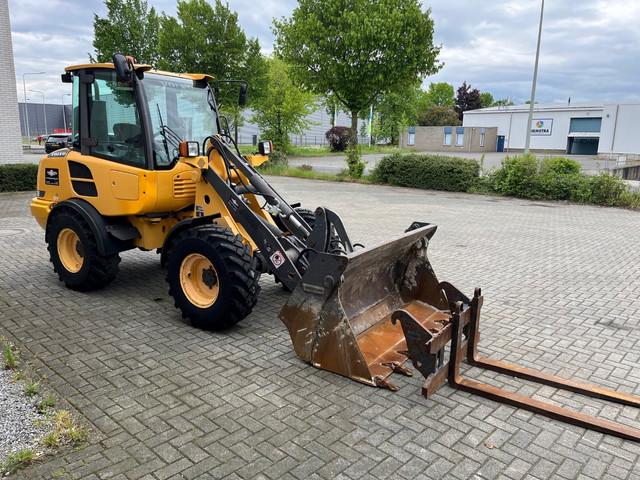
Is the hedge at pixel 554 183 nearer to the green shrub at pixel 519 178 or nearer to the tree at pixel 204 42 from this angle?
the green shrub at pixel 519 178

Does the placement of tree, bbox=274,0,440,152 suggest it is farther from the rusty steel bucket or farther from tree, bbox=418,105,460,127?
tree, bbox=418,105,460,127

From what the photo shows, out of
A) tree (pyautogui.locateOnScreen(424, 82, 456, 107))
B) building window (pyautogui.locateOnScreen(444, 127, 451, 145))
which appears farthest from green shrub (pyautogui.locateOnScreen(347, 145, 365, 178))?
tree (pyautogui.locateOnScreen(424, 82, 456, 107))

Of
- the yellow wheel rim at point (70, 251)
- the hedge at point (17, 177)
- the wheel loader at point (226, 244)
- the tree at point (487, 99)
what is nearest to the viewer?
the wheel loader at point (226, 244)

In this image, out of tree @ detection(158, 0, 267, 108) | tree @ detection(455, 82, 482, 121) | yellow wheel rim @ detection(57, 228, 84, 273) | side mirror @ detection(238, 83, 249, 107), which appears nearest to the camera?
yellow wheel rim @ detection(57, 228, 84, 273)

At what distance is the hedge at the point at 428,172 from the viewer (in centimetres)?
1838

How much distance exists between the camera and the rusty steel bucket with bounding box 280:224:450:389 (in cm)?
423

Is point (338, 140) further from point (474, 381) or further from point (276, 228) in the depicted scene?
point (474, 381)

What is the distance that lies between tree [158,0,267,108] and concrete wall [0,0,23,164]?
28.8 ft

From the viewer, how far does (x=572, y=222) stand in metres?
12.8

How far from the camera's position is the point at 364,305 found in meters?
4.93

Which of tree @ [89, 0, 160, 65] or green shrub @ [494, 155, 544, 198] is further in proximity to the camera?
tree @ [89, 0, 160, 65]

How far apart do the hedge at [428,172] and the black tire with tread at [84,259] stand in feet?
47.4

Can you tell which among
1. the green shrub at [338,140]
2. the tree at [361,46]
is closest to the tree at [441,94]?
the green shrub at [338,140]

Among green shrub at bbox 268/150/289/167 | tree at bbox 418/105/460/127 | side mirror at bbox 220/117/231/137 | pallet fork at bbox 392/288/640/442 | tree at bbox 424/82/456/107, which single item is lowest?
pallet fork at bbox 392/288/640/442
